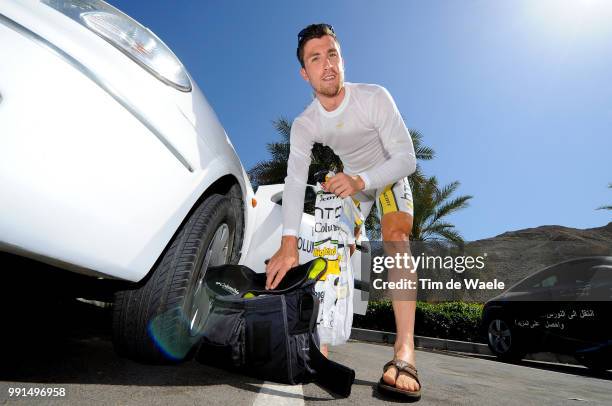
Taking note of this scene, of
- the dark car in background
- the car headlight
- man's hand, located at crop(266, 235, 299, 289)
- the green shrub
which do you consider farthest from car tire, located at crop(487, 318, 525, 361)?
the car headlight

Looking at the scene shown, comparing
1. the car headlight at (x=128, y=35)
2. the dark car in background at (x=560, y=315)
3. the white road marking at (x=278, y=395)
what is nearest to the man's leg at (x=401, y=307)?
the white road marking at (x=278, y=395)

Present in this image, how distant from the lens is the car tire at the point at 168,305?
4.80 feet

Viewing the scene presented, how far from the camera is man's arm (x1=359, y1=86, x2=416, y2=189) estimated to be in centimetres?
199

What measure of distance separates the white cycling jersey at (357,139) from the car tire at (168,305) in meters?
0.64

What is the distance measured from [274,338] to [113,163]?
2.62ft

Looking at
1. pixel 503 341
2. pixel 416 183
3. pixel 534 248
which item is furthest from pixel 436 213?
pixel 534 248

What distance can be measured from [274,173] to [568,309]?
11015mm

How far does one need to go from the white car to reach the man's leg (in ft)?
2.82

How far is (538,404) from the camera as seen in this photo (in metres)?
1.89

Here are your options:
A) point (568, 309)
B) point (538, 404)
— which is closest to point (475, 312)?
point (568, 309)

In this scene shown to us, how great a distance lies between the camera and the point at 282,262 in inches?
76.0

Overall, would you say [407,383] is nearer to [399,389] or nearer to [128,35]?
[399,389]

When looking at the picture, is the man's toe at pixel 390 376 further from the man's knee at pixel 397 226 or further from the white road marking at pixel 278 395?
the man's knee at pixel 397 226

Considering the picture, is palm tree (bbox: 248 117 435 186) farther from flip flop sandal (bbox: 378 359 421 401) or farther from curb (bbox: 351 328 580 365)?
flip flop sandal (bbox: 378 359 421 401)
